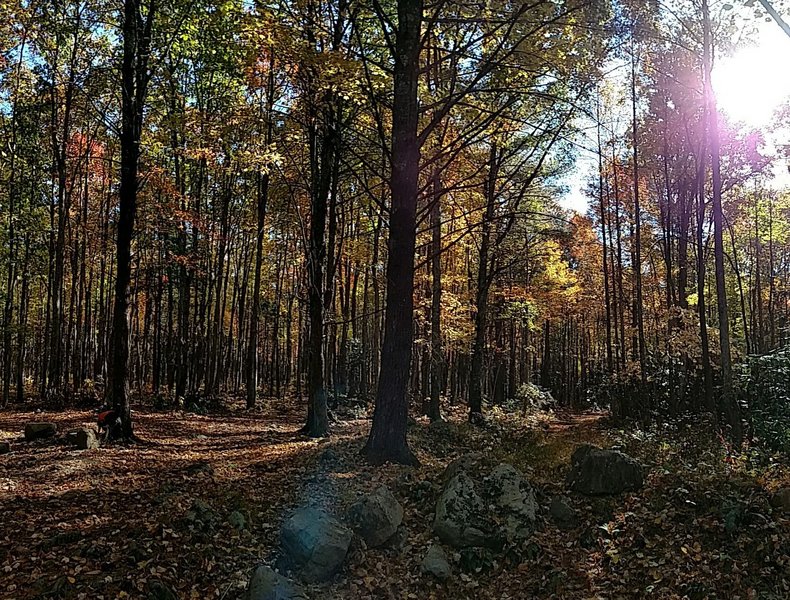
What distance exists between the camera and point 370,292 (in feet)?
111

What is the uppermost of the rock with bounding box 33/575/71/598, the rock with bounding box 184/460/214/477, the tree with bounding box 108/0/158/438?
the tree with bounding box 108/0/158/438

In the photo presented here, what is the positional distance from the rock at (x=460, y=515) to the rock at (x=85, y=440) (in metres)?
6.58

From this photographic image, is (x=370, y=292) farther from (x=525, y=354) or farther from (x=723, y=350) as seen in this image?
(x=723, y=350)

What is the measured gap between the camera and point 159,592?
15.4 feet

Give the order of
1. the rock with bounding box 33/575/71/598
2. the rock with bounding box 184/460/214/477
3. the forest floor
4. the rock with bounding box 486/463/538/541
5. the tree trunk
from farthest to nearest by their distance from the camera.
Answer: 1. the tree trunk
2. the rock with bounding box 184/460/214/477
3. the rock with bounding box 486/463/538/541
4. the forest floor
5. the rock with bounding box 33/575/71/598

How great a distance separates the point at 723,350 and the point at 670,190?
12.0 metres

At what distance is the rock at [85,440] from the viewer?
31.4 feet

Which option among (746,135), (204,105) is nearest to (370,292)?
(204,105)

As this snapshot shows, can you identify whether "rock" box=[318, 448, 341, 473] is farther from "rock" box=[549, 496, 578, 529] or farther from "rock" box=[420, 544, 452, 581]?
"rock" box=[549, 496, 578, 529]

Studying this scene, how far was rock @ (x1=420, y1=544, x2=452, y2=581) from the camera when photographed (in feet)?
18.6

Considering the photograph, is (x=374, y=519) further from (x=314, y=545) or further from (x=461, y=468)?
(x=461, y=468)

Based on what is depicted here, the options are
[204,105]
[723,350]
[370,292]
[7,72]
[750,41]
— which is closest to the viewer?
[723,350]

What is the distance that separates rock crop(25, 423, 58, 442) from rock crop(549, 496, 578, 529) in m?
9.61

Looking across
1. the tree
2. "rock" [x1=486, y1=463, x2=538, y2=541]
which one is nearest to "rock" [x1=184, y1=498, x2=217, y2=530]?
"rock" [x1=486, y1=463, x2=538, y2=541]
